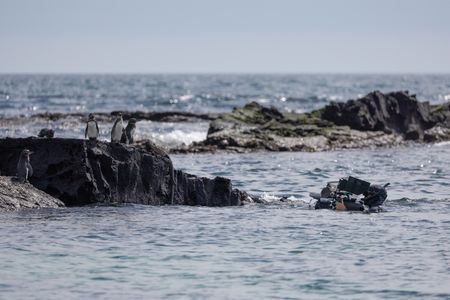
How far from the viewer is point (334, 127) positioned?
57.6m

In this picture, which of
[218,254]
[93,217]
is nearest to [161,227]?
[93,217]

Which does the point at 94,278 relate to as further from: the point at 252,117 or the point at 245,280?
the point at 252,117

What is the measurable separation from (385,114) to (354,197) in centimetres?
3323

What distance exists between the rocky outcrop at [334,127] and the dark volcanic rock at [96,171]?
21.4 m

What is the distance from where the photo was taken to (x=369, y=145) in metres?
55.0

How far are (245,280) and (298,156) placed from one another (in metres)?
29.8

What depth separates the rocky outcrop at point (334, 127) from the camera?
51.2m

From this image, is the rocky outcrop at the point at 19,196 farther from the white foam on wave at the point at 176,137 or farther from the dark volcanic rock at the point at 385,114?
the dark volcanic rock at the point at 385,114

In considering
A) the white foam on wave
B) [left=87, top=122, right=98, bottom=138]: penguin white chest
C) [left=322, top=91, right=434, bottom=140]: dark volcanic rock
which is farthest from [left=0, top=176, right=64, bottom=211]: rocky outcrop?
[left=322, top=91, right=434, bottom=140]: dark volcanic rock

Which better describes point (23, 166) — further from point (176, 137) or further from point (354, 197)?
point (176, 137)

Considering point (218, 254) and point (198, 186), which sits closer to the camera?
point (218, 254)

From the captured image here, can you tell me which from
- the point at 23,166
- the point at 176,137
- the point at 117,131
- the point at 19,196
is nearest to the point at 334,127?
the point at 176,137

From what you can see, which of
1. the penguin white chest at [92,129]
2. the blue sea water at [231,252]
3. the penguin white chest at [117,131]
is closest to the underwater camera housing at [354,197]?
the blue sea water at [231,252]

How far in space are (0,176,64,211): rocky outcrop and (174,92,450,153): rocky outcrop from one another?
2347cm
